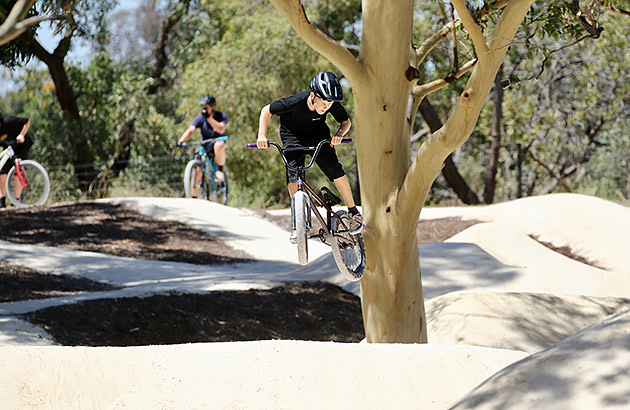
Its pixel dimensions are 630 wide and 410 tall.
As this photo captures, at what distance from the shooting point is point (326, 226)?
6.27 m

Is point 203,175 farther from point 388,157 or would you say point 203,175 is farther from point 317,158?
point 317,158

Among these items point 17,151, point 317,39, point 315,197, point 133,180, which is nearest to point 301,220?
point 315,197

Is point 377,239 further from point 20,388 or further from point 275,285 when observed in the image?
point 275,285

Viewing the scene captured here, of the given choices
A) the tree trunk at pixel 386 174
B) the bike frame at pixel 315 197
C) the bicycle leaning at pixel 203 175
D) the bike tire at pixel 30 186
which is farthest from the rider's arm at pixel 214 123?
the bike frame at pixel 315 197

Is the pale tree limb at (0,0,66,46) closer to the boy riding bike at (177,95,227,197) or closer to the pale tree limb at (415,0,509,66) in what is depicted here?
the pale tree limb at (415,0,509,66)

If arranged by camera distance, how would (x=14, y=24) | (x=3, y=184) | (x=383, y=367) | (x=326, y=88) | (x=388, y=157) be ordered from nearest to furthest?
(x=383, y=367)
(x=326, y=88)
(x=388, y=157)
(x=14, y=24)
(x=3, y=184)

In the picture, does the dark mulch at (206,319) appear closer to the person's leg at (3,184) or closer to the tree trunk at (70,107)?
the person's leg at (3,184)

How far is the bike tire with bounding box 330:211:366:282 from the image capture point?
6273 mm

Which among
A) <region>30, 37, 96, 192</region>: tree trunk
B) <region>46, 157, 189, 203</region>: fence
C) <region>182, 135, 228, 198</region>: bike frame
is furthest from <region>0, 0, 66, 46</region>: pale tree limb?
<region>30, 37, 96, 192</region>: tree trunk

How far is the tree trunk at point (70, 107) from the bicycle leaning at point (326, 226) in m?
15.5

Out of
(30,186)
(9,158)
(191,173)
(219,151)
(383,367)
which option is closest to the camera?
(383,367)

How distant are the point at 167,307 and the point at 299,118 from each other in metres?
4.76

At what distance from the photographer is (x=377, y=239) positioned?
6914mm

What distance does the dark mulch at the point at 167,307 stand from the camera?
9.27 m
